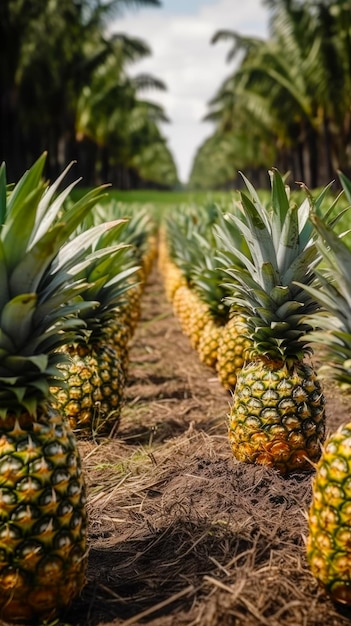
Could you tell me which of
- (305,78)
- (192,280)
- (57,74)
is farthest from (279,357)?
(57,74)

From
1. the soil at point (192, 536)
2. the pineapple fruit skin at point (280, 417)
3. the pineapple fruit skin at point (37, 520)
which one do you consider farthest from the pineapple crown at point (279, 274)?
the pineapple fruit skin at point (37, 520)

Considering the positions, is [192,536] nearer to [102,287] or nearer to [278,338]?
[278,338]

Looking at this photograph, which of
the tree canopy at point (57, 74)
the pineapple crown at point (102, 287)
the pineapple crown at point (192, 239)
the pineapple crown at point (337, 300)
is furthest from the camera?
the tree canopy at point (57, 74)

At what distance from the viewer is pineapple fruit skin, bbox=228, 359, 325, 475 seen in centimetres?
388

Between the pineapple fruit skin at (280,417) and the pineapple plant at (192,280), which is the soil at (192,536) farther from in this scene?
the pineapple plant at (192,280)

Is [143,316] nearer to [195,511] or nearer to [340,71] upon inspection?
[195,511]

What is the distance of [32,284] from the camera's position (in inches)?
102

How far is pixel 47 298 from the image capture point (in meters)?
2.70

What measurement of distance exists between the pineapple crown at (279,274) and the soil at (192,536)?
796 mm

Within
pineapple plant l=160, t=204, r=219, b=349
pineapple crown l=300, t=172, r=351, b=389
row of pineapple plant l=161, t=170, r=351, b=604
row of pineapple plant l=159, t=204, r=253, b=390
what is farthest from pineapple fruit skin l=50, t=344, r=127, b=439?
Result: pineapple crown l=300, t=172, r=351, b=389

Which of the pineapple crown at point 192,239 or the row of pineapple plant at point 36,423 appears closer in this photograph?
the row of pineapple plant at point 36,423

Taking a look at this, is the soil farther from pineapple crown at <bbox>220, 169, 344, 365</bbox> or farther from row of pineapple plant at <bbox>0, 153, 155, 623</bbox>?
pineapple crown at <bbox>220, 169, 344, 365</bbox>

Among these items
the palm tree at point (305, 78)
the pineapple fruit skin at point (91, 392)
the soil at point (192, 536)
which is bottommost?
the soil at point (192, 536)

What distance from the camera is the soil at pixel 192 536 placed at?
2.63 metres
